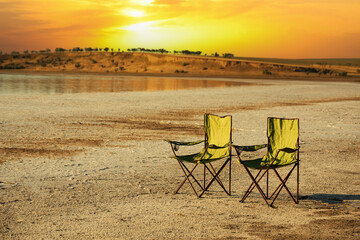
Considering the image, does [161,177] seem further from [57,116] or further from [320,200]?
[57,116]

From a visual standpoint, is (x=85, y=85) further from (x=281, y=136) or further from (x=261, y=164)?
(x=261, y=164)

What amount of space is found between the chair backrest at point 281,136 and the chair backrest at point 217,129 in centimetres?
57

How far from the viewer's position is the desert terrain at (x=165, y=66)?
2354 inches

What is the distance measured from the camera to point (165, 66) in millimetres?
74938

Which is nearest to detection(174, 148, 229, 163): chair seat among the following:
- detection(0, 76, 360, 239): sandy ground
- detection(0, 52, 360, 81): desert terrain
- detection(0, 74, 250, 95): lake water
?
detection(0, 76, 360, 239): sandy ground

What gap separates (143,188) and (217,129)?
134 centimetres

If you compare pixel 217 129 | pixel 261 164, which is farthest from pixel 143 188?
pixel 261 164

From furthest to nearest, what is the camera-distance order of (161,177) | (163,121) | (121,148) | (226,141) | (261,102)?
(261,102), (163,121), (121,148), (161,177), (226,141)

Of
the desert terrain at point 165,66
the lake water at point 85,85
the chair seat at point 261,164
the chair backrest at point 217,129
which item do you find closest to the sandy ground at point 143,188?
the chair seat at point 261,164

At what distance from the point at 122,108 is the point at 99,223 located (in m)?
12.5

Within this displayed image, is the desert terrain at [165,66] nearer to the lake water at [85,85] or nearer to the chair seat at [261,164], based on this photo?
the lake water at [85,85]

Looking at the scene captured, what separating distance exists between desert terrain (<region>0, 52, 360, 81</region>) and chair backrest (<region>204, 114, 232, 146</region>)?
155ft

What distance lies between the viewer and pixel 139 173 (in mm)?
7777

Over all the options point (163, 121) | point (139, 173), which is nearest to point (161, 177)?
point (139, 173)
